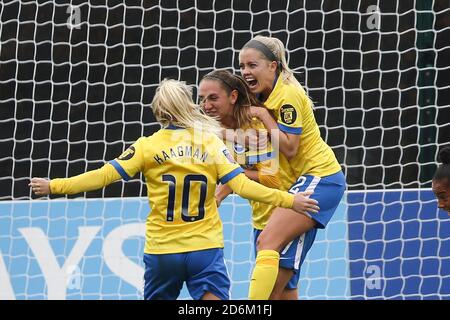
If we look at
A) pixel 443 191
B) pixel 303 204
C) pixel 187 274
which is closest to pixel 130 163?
pixel 187 274

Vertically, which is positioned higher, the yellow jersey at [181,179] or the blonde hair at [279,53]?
the blonde hair at [279,53]

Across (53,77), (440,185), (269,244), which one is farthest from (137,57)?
(440,185)

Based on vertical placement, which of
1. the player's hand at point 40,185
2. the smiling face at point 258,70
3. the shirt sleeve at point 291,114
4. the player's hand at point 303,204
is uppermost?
the smiling face at point 258,70

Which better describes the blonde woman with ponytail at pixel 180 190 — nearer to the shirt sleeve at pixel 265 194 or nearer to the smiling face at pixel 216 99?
the shirt sleeve at pixel 265 194

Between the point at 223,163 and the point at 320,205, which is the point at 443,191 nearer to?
the point at 320,205

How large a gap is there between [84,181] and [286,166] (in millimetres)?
1167

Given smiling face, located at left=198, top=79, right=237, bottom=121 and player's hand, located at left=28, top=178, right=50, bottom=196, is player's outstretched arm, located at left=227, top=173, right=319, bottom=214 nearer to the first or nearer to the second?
smiling face, located at left=198, top=79, right=237, bottom=121

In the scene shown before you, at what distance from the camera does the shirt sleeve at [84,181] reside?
5574 mm

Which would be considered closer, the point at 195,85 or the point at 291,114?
the point at 291,114

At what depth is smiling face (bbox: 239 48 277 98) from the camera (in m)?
6.20

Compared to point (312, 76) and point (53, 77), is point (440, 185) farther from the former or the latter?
point (53, 77)

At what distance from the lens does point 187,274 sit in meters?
5.68

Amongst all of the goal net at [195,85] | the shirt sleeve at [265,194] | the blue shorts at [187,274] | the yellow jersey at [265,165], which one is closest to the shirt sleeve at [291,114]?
the yellow jersey at [265,165]
